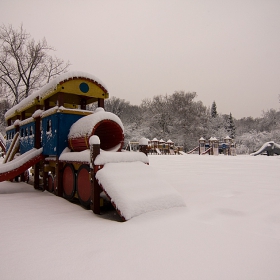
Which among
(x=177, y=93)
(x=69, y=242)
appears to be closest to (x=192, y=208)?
(x=69, y=242)

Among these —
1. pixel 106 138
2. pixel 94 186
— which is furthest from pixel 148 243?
pixel 106 138

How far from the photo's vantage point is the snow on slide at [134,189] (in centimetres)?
313

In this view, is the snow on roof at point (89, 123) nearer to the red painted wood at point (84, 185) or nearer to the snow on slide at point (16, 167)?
the red painted wood at point (84, 185)

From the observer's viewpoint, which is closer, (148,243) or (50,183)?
(148,243)

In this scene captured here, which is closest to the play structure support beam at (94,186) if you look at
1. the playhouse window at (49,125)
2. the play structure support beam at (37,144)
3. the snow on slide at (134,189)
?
the snow on slide at (134,189)

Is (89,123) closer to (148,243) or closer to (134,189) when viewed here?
(134,189)

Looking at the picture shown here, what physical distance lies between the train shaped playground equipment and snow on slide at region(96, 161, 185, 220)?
0.04ft

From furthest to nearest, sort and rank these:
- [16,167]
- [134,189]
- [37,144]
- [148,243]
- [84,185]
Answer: [37,144] → [16,167] → [84,185] → [134,189] → [148,243]

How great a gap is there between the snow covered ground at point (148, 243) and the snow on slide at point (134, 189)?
0.45 feet

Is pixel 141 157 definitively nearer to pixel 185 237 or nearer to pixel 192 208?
pixel 192 208

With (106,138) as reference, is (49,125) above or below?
above

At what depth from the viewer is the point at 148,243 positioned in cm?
231

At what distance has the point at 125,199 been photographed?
316 centimetres

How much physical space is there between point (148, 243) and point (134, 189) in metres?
1.20
